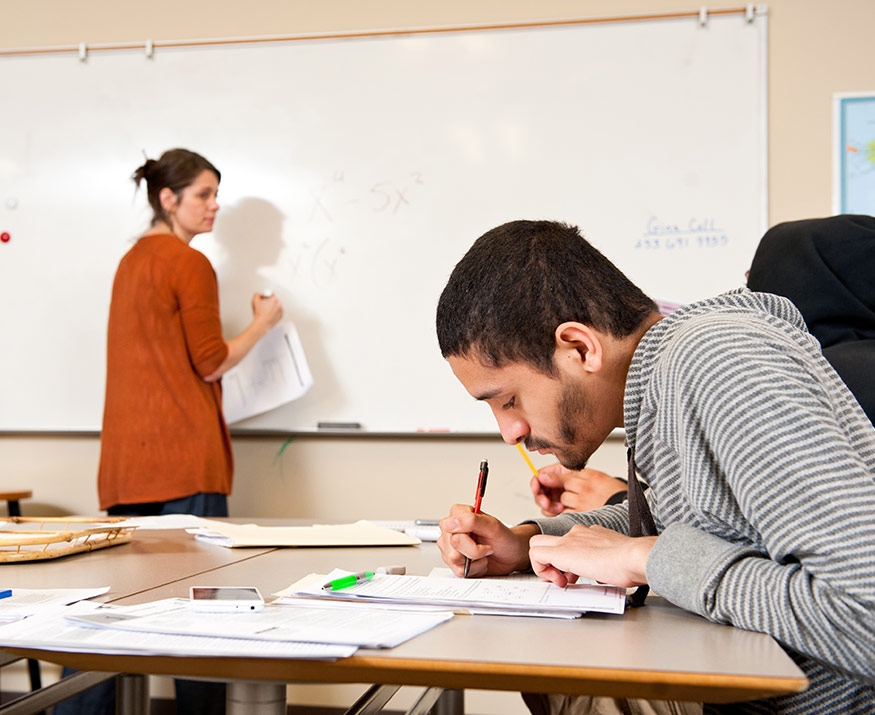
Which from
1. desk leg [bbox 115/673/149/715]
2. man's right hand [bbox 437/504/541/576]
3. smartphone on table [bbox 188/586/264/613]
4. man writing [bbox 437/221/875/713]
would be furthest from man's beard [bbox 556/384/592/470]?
desk leg [bbox 115/673/149/715]

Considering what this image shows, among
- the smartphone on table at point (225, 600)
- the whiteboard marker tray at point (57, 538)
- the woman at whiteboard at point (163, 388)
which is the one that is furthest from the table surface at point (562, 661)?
the woman at whiteboard at point (163, 388)

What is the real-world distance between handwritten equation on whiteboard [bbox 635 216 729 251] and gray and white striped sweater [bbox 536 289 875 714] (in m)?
1.84

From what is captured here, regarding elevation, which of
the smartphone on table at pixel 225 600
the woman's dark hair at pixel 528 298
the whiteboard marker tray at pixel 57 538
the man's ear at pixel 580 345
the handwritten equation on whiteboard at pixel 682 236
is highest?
the handwritten equation on whiteboard at pixel 682 236

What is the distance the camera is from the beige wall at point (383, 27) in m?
2.77

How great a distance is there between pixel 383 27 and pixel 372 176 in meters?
0.50

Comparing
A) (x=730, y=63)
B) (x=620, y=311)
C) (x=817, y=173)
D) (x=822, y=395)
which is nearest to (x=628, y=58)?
(x=730, y=63)

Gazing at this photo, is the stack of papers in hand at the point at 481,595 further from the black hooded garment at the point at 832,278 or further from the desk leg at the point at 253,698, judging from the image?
the black hooded garment at the point at 832,278

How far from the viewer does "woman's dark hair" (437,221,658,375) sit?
3.43ft

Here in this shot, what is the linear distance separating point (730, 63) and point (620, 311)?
78.9 inches

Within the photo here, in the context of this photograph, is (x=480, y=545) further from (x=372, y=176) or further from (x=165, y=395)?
(x=372, y=176)

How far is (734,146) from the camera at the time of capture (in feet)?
9.11

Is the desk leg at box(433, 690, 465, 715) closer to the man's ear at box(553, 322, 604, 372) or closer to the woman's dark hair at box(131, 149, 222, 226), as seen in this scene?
the man's ear at box(553, 322, 604, 372)

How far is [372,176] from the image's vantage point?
2967 millimetres

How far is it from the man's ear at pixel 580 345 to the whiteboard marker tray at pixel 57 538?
2.76ft
